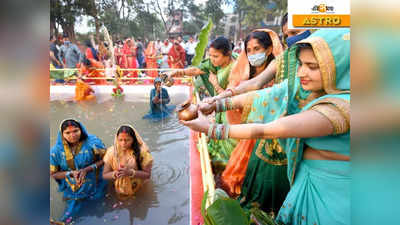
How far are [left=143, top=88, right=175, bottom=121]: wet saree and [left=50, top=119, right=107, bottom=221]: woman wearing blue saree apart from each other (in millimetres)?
505

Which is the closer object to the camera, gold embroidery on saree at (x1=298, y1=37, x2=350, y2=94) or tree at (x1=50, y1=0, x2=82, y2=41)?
gold embroidery on saree at (x1=298, y1=37, x2=350, y2=94)

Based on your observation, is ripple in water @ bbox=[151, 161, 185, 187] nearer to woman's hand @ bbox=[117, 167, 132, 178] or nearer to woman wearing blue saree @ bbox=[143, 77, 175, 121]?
woman's hand @ bbox=[117, 167, 132, 178]

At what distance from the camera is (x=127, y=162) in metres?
2.04

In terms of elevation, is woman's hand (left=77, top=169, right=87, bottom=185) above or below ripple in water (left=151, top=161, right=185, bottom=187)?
below

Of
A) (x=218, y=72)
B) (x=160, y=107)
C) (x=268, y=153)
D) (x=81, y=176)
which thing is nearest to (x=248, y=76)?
(x=218, y=72)

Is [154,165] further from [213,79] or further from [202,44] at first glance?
[202,44]

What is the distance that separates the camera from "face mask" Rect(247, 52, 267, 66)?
61.6 inches

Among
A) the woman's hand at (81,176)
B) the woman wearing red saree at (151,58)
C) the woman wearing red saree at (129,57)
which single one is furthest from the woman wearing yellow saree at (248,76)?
the woman's hand at (81,176)

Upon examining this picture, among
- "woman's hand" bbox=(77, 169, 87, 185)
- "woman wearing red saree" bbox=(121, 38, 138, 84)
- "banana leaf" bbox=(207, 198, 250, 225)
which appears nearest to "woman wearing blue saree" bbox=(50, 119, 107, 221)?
"woman's hand" bbox=(77, 169, 87, 185)

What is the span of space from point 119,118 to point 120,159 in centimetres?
38

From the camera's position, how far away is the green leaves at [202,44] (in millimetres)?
1574

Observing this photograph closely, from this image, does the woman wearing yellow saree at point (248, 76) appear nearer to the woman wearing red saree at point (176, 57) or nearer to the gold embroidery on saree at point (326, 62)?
the woman wearing red saree at point (176, 57)
